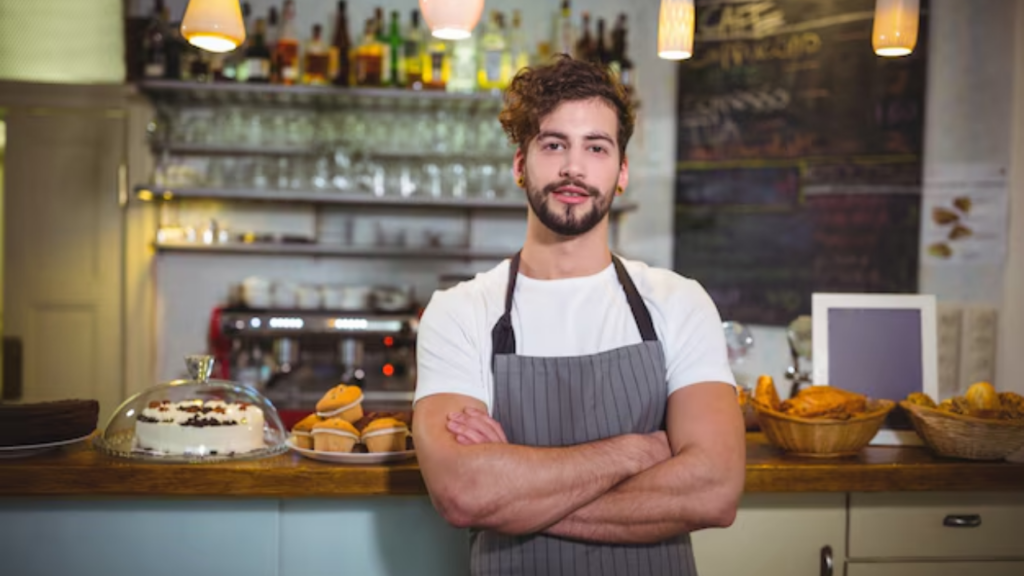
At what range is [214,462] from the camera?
1917 millimetres

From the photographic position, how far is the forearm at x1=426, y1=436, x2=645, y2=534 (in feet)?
4.78

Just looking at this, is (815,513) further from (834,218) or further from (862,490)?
(834,218)

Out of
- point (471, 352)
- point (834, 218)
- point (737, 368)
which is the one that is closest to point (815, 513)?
point (737, 368)

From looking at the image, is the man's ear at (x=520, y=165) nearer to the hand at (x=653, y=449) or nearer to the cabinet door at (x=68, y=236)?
the hand at (x=653, y=449)

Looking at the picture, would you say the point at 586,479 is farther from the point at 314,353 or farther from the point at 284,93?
Result: the point at 284,93

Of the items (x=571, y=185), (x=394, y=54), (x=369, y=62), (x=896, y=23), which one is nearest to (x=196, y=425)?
(x=571, y=185)

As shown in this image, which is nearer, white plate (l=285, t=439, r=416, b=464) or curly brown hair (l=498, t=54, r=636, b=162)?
curly brown hair (l=498, t=54, r=636, b=162)

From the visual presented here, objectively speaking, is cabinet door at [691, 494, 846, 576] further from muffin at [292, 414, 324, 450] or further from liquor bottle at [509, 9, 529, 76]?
liquor bottle at [509, 9, 529, 76]

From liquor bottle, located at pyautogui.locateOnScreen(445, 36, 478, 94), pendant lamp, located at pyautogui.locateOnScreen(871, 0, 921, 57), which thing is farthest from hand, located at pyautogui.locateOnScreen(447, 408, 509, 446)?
liquor bottle, located at pyautogui.locateOnScreen(445, 36, 478, 94)

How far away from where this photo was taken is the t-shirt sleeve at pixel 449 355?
161cm

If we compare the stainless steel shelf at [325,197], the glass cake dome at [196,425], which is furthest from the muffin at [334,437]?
the stainless steel shelf at [325,197]

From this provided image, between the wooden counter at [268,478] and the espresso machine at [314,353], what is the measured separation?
86.4 inches

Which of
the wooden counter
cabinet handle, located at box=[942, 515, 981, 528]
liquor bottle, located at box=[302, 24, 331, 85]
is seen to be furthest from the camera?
liquor bottle, located at box=[302, 24, 331, 85]

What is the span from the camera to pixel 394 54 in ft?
15.1
